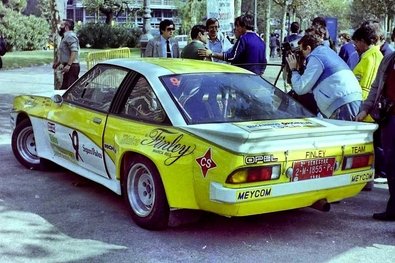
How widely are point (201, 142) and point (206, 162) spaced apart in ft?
0.55

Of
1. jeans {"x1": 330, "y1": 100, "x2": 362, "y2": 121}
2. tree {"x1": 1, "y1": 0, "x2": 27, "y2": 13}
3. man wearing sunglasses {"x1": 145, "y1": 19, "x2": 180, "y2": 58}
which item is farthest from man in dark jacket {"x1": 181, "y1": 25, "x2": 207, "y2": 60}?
tree {"x1": 1, "y1": 0, "x2": 27, "y2": 13}

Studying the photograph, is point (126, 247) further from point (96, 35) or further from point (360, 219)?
point (96, 35)

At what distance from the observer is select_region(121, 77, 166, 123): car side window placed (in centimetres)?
514

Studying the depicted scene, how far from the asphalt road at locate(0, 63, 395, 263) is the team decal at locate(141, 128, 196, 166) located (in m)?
0.55

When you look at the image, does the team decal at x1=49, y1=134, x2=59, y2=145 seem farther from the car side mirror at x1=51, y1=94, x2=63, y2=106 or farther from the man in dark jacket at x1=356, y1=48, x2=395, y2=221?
the man in dark jacket at x1=356, y1=48, x2=395, y2=221

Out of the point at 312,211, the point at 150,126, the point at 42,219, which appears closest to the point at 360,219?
the point at 312,211

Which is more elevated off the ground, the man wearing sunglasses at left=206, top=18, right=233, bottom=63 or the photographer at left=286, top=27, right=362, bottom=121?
the man wearing sunglasses at left=206, top=18, right=233, bottom=63

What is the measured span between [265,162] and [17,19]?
103 feet

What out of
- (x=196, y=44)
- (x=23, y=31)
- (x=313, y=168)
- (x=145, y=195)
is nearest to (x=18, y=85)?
(x=196, y=44)

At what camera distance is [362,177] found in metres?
5.11

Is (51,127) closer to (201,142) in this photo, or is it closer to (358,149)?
(201,142)

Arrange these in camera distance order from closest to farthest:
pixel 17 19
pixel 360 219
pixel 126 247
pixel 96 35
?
1. pixel 126 247
2. pixel 360 219
3. pixel 17 19
4. pixel 96 35

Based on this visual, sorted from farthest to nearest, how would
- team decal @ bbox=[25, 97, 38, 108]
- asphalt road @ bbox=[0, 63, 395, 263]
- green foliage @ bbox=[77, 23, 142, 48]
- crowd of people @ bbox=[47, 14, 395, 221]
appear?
1. green foliage @ bbox=[77, 23, 142, 48]
2. team decal @ bbox=[25, 97, 38, 108]
3. crowd of people @ bbox=[47, 14, 395, 221]
4. asphalt road @ bbox=[0, 63, 395, 263]

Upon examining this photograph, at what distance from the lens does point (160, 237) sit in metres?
4.92
